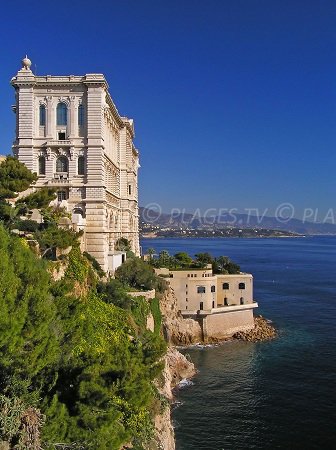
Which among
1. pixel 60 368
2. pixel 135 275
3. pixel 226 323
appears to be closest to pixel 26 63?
pixel 135 275

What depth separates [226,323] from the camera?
159ft

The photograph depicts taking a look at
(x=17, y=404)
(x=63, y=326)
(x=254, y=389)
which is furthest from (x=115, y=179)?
(x=17, y=404)

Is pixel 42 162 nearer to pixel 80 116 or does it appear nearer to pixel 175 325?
pixel 80 116

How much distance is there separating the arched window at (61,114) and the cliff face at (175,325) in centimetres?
1814

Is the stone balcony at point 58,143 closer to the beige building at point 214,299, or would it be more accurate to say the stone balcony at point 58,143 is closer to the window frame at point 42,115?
the window frame at point 42,115

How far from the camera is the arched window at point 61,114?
3278 cm

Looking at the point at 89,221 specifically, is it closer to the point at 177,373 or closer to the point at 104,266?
the point at 104,266

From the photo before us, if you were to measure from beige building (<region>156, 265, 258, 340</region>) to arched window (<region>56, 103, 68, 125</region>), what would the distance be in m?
19.6

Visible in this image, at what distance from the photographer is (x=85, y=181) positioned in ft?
107

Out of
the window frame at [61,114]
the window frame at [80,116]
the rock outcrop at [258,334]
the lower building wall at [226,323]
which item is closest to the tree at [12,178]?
the window frame at [61,114]

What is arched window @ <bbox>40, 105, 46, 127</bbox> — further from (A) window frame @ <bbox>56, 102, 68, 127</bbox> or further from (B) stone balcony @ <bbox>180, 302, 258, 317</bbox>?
(B) stone balcony @ <bbox>180, 302, 258, 317</bbox>

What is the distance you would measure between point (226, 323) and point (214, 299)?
9.56 ft

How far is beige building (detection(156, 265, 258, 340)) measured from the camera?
4672 cm

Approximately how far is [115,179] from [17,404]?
3010 centimetres
